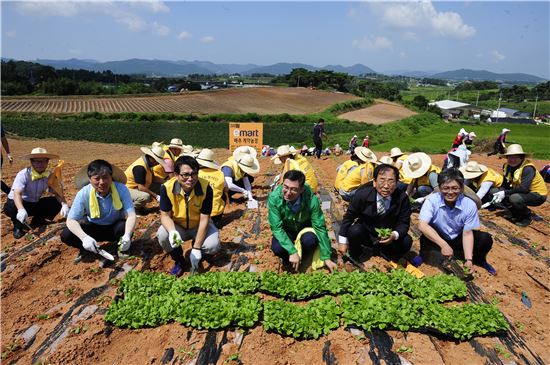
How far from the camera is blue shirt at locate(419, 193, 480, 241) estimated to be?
4102mm

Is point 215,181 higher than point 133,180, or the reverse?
point 215,181

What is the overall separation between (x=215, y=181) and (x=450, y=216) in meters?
3.35

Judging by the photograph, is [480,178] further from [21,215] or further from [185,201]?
[21,215]

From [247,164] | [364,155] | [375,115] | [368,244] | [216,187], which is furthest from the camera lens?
[375,115]

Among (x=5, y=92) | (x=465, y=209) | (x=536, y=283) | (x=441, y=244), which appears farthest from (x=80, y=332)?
(x=5, y=92)

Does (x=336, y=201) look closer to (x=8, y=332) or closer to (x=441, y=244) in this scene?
(x=441, y=244)

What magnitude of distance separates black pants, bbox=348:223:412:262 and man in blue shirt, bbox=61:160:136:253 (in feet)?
9.32

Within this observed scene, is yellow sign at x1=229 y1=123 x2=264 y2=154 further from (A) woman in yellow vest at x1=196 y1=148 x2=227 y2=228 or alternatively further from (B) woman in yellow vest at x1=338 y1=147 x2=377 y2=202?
(A) woman in yellow vest at x1=196 y1=148 x2=227 y2=228

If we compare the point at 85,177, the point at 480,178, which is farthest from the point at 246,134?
the point at 85,177

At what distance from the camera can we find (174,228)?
4.20 meters

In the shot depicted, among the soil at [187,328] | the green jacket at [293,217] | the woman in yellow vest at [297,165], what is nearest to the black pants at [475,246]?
the soil at [187,328]

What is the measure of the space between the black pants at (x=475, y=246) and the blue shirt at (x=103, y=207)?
12.9 ft

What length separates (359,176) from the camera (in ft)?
19.4

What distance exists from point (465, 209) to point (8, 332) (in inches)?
199
